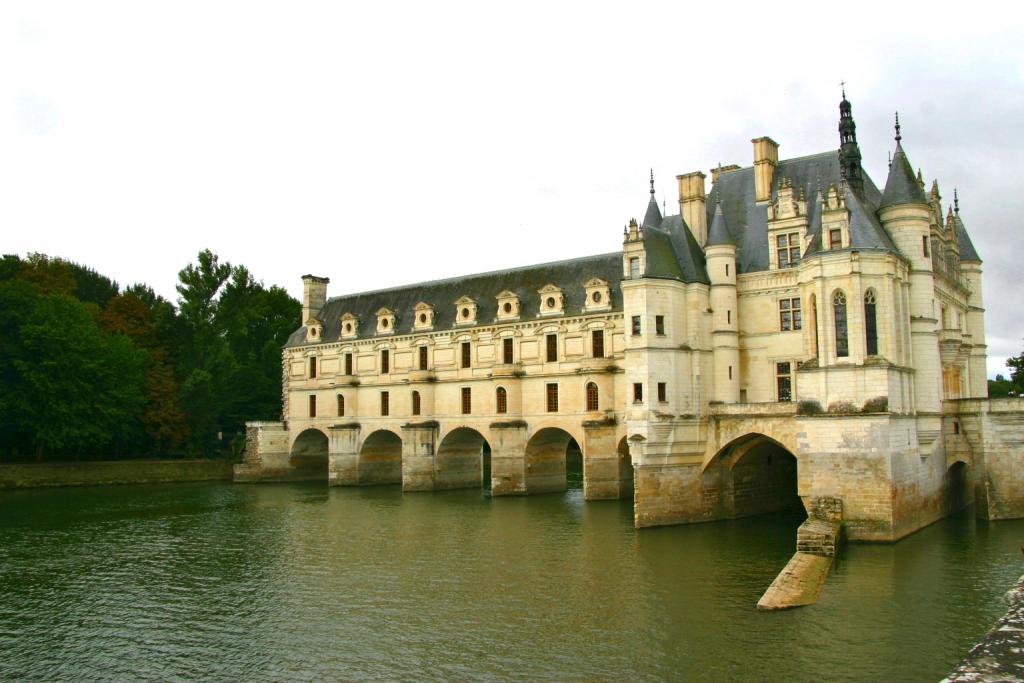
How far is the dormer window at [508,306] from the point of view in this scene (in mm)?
45469

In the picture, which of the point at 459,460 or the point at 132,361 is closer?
the point at 459,460

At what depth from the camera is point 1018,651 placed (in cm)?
848

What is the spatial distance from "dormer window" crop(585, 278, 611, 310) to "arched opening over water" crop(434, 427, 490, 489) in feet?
33.5

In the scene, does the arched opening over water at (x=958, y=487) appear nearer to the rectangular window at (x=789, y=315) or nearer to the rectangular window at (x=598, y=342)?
→ the rectangular window at (x=789, y=315)

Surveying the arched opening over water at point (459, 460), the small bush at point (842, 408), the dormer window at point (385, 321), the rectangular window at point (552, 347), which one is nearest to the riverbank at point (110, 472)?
the dormer window at point (385, 321)

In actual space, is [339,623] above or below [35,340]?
below

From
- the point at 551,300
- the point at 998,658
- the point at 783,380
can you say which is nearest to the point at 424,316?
the point at 551,300

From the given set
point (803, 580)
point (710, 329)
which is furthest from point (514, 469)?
point (803, 580)

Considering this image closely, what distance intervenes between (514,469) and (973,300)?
22.5 meters

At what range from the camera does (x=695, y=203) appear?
34.9 metres

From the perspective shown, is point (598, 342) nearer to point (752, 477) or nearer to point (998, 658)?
point (752, 477)

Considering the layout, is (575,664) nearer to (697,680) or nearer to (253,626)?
(697,680)

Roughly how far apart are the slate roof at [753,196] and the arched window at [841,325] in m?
3.56

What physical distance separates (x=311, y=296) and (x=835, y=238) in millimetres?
39410
